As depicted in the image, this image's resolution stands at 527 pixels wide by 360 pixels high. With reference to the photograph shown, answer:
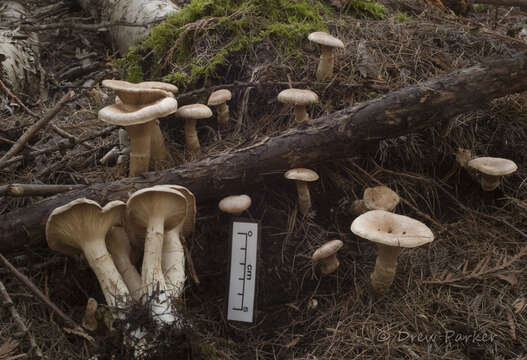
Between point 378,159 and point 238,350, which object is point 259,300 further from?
point 378,159

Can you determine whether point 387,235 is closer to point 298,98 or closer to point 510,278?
point 510,278

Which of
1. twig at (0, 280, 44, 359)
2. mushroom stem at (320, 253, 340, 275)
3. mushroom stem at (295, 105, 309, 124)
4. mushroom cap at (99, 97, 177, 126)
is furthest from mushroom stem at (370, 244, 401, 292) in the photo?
twig at (0, 280, 44, 359)

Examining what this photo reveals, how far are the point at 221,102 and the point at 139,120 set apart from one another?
0.98 metres

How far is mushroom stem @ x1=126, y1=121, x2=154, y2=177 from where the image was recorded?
3299 mm

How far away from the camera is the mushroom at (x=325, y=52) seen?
3.68 m

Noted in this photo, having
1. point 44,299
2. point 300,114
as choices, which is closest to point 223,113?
point 300,114

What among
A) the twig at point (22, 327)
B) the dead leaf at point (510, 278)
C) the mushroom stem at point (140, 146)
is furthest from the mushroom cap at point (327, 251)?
the twig at point (22, 327)

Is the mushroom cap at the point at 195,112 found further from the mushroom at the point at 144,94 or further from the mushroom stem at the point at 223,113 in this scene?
the mushroom stem at the point at 223,113

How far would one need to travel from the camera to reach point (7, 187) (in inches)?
112

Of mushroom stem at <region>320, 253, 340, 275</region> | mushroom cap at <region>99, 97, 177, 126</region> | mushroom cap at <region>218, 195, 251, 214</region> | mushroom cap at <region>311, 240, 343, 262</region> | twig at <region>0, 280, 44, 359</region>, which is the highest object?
mushroom cap at <region>99, 97, 177, 126</region>

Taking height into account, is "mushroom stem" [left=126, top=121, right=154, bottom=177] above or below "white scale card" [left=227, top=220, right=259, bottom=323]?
above

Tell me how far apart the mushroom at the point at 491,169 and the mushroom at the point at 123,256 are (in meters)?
2.91

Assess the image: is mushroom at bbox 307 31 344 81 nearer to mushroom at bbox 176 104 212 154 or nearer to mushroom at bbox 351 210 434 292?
mushroom at bbox 176 104 212 154

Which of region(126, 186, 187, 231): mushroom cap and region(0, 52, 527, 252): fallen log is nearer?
region(126, 186, 187, 231): mushroom cap
